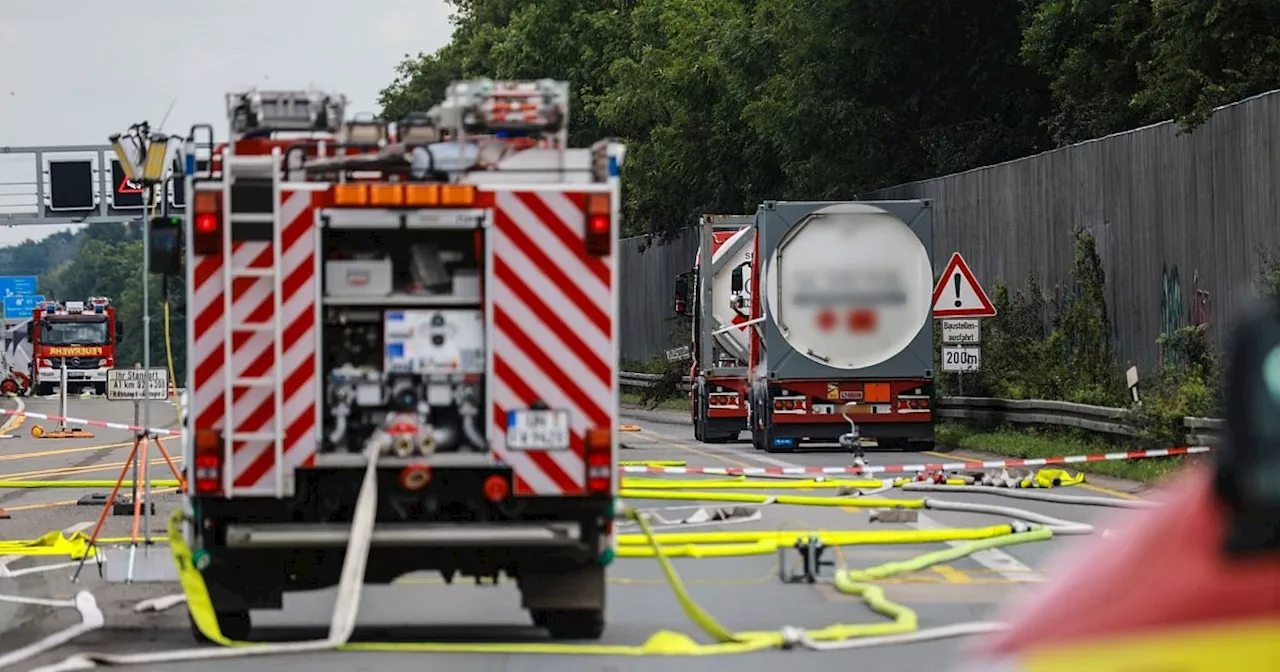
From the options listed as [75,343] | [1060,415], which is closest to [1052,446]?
[1060,415]

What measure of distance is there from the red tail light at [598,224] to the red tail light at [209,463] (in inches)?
75.2

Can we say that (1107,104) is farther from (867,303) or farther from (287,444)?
(287,444)

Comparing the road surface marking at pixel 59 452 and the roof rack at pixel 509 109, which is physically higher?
the roof rack at pixel 509 109

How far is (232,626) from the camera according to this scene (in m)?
11.3

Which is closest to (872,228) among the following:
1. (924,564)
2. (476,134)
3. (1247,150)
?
(1247,150)

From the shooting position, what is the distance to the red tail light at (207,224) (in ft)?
35.2

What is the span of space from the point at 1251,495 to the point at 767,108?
4333 centimetres

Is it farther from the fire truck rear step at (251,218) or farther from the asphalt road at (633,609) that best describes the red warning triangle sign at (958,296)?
the fire truck rear step at (251,218)

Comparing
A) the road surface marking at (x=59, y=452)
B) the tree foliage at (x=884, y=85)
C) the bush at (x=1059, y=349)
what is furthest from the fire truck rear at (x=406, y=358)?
the road surface marking at (x=59, y=452)

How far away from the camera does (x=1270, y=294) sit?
925 inches

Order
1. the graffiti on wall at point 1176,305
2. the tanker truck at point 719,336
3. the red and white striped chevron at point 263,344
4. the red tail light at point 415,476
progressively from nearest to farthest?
the red tail light at point 415,476 → the red and white striped chevron at point 263,344 → the graffiti on wall at point 1176,305 → the tanker truck at point 719,336

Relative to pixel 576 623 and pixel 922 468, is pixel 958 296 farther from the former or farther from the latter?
pixel 576 623

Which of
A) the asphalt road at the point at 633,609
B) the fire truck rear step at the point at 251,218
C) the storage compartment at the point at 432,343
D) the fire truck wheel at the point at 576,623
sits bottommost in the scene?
the asphalt road at the point at 633,609

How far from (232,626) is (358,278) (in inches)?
70.7
